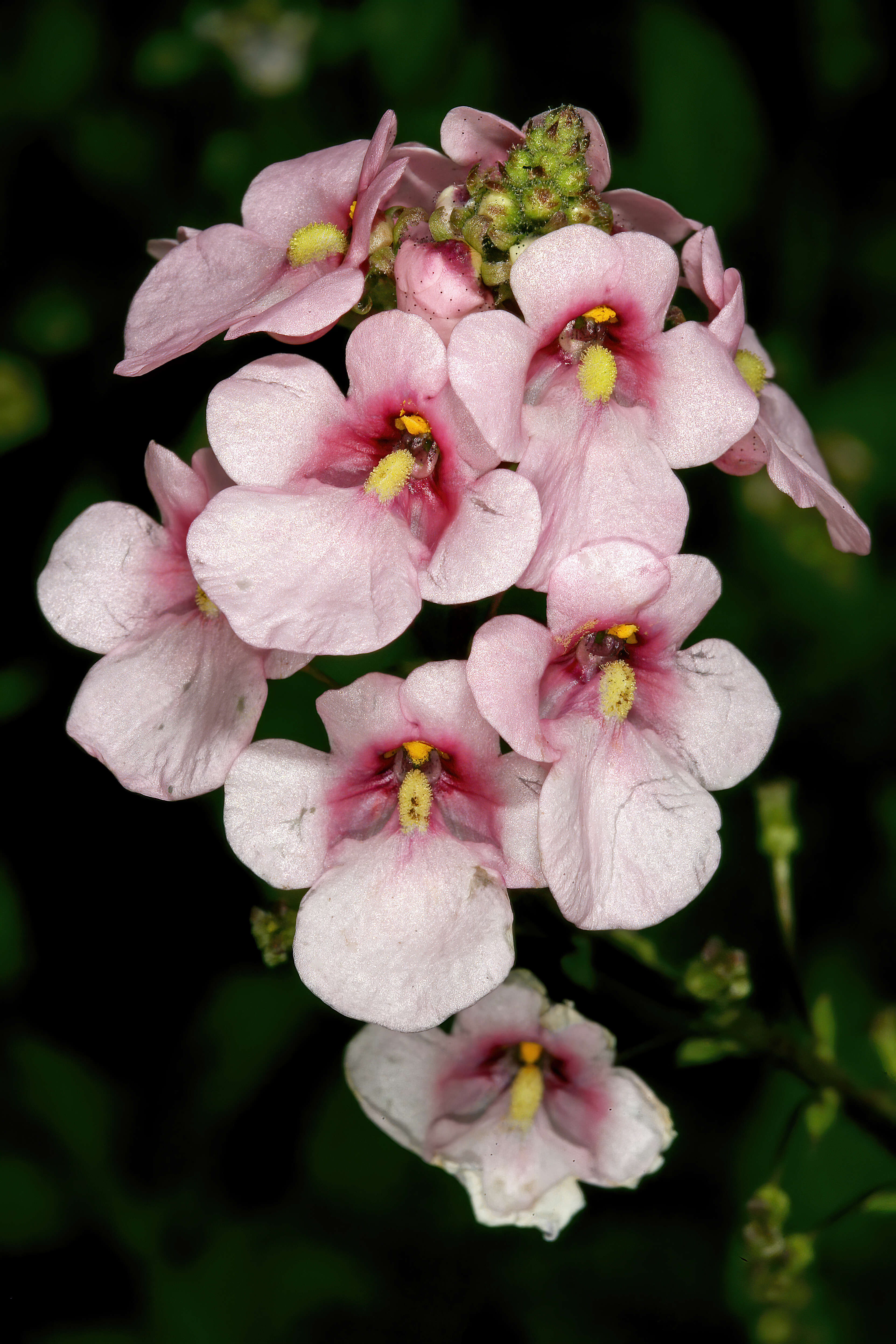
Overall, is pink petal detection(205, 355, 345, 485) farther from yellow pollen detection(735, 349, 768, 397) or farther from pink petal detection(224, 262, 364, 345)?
yellow pollen detection(735, 349, 768, 397)

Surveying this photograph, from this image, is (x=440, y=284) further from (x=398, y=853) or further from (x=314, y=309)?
(x=398, y=853)

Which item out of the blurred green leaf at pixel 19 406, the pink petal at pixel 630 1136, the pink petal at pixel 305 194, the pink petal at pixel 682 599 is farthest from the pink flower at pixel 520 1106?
the blurred green leaf at pixel 19 406

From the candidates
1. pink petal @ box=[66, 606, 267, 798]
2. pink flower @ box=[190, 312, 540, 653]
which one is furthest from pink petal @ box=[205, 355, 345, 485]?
pink petal @ box=[66, 606, 267, 798]

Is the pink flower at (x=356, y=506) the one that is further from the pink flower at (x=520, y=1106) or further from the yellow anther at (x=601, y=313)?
the pink flower at (x=520, y=1106)

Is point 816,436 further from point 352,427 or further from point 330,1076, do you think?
point 330,1076

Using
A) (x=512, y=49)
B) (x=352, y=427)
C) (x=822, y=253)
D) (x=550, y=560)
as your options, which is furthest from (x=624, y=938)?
(x=512, y=49)
